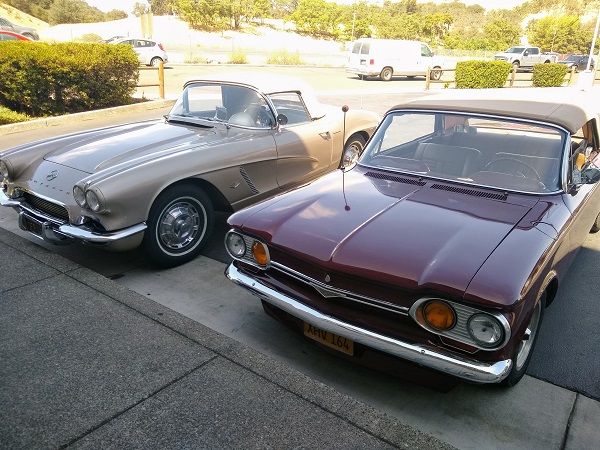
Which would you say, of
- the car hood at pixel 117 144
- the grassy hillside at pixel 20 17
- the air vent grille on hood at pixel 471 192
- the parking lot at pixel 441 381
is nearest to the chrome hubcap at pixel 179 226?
the parking lot at pixel 441 381

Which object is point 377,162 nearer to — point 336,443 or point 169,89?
point 336,443

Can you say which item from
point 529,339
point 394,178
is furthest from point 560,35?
point 529,339

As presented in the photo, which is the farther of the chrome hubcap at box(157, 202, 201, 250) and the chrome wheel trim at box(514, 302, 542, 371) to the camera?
the chrome hubcap at box(157, 202, 201, 250)

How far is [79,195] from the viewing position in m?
3.95

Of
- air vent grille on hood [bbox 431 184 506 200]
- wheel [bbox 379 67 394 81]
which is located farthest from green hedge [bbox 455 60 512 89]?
air vent grille on hood [bbox 431 184 506 200]

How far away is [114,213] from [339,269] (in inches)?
83.0

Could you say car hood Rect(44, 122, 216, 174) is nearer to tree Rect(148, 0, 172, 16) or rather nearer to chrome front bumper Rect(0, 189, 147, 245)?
chrome front bumper Rect(0, 189, 147, 245)

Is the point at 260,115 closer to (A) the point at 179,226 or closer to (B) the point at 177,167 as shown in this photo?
→ (B) the point at 177,167

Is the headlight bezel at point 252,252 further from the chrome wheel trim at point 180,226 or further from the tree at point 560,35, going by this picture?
the tree at point 560,35

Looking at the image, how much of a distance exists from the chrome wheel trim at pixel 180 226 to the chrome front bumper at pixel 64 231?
245 mm

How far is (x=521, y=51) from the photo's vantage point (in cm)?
3594

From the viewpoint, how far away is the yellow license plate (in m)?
2.78

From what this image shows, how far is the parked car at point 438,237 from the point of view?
2422mm

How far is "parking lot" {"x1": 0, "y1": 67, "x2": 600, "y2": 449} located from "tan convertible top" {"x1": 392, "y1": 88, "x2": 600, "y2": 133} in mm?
1374
